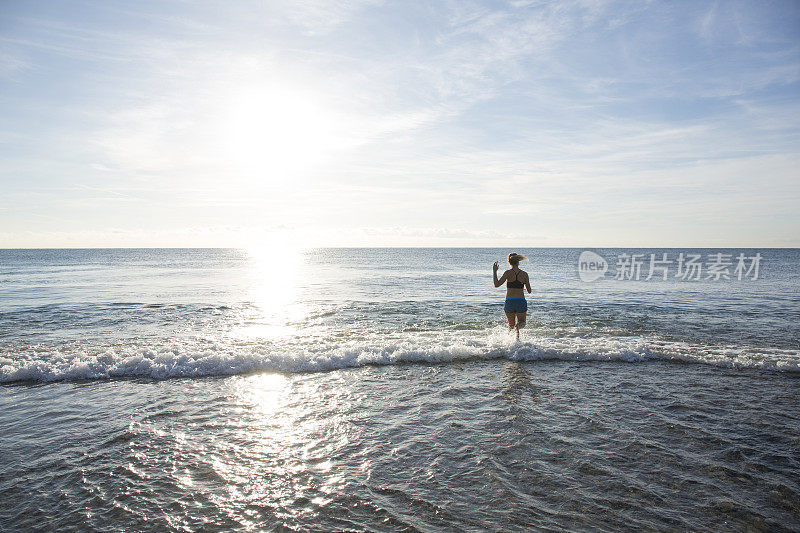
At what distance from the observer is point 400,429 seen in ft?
19.6

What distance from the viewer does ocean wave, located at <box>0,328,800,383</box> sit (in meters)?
9.07

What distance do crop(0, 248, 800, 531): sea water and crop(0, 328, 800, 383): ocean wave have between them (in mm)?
57

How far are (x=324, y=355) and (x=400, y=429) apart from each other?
4.46 metres

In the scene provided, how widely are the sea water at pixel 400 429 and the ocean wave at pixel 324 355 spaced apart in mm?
57

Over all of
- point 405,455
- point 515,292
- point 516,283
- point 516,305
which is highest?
point 516,283

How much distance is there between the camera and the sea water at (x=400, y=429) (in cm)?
416

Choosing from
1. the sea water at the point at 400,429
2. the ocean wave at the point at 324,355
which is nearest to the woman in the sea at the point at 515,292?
the ocean wave at the point at 324,355

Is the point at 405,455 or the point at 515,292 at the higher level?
the point at 515,292

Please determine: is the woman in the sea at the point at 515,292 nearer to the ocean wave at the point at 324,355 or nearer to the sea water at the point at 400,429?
the ocean wave at the point at 324,355

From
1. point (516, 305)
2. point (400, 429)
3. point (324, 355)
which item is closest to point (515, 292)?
point (516, 305)

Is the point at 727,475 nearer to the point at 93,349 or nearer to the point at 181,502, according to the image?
the point at 181,502
